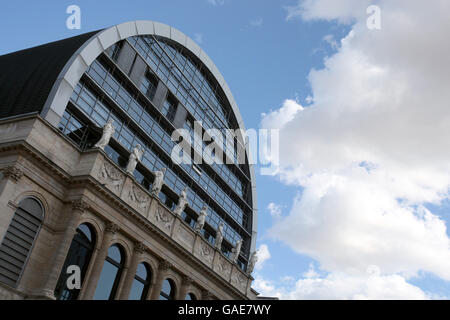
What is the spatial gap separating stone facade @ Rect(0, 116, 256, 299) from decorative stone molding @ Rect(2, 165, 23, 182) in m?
0.05

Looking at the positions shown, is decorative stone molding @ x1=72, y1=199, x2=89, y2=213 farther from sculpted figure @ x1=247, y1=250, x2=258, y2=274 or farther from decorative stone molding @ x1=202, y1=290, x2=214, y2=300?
sculpted figure @ x1=247, y1=250, x2=258, y2=274

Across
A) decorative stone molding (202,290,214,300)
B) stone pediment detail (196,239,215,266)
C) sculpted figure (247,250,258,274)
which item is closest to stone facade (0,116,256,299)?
stone pediment detail (196,239,215,266)

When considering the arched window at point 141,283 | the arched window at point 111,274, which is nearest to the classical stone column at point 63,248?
the arched window at point 111,274

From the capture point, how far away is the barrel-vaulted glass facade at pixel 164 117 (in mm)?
38469

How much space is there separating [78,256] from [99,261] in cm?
142

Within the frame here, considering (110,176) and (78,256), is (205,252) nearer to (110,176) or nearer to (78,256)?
(110,176)

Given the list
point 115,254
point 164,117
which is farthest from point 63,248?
point 164,117

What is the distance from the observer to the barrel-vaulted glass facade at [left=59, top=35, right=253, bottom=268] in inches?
1515

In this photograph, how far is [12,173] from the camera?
28.2 meters

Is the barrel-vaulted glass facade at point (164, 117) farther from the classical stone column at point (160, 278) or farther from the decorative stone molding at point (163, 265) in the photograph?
the classical stone column at point (160, 278)

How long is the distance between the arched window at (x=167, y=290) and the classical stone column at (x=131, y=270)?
15.5ft

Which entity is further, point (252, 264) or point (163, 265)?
point (252, 264)

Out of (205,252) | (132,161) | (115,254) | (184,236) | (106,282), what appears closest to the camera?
(106,282)
